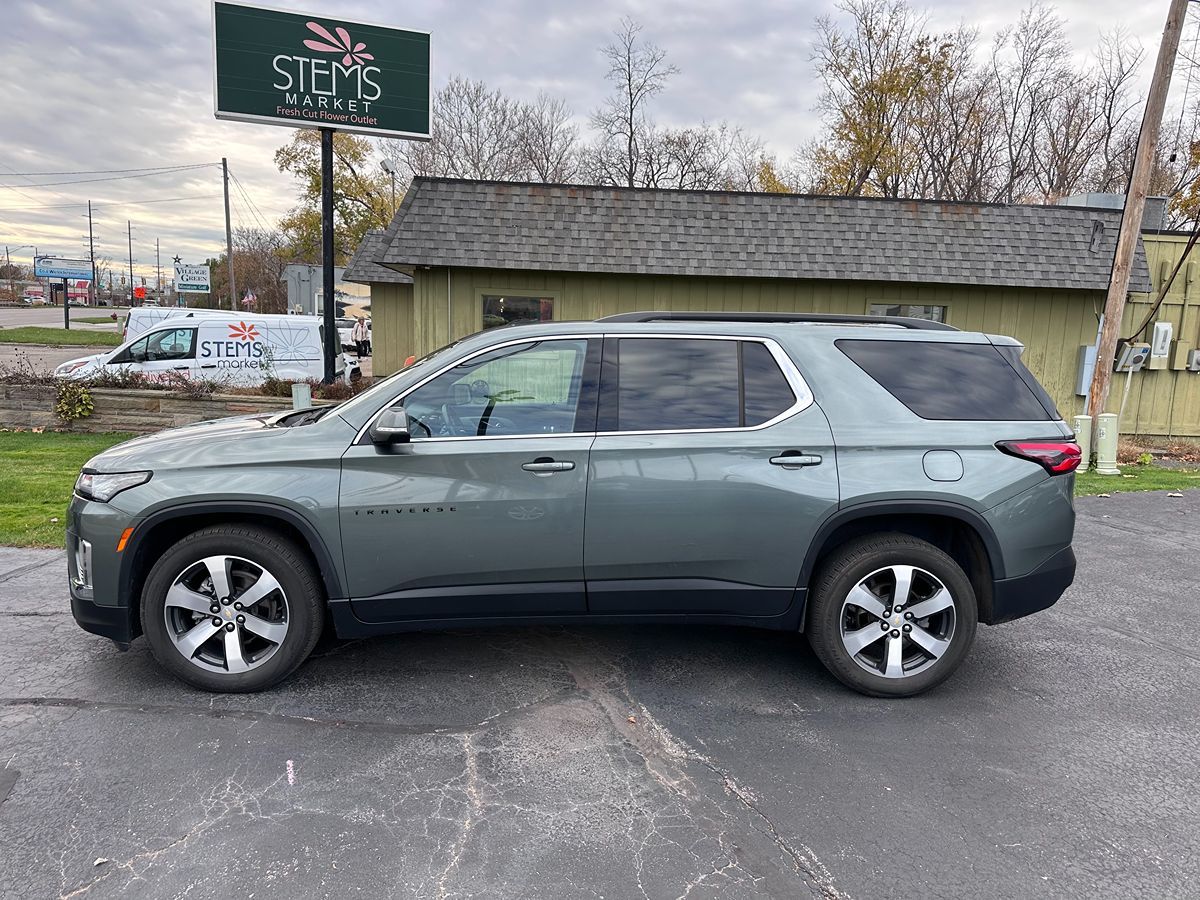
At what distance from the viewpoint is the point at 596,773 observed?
3.03 meters

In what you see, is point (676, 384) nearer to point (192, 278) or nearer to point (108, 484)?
point (108, 484)

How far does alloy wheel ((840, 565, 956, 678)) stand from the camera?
3.65 metres

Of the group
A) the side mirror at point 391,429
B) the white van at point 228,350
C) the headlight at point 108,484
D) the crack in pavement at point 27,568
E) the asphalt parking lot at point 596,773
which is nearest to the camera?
the asphalt parking lot at point 596,773

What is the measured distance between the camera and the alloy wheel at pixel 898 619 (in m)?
3.65

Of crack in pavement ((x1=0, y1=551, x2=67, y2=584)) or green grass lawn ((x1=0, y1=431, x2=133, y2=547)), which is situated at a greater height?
green grass lawn ((x1=0, y1=431, x2=133, y2=547))

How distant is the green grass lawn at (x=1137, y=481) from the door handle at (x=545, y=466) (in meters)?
7.91

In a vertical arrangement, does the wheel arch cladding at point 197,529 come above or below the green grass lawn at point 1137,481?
above

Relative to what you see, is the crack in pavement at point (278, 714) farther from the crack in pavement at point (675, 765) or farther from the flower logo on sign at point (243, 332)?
the flower logo on sign at point (243, 332)

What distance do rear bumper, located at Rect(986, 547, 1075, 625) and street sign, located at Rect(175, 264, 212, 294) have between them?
201 feet

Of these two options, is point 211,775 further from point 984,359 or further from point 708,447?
point 984,359

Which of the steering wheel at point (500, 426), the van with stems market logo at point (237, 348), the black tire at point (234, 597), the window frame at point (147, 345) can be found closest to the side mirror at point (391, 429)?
the steering wheel at point (500, 426)

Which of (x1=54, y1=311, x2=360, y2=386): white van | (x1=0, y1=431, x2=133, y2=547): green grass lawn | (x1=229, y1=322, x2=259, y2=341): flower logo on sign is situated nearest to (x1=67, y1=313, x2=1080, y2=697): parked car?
(x1=0, y1=431, x2=133, y2=547): green grass lawn

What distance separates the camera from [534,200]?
1163 centimetres

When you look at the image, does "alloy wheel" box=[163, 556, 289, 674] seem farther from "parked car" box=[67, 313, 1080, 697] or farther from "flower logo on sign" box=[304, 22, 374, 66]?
"flower logo on sign" box=[304, 22, 374, 66]
